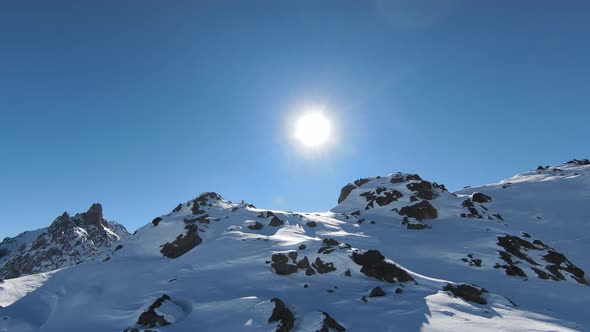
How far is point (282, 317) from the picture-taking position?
24.8 m

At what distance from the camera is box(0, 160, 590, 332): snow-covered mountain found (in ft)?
82.9

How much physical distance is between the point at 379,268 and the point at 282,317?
1304cm

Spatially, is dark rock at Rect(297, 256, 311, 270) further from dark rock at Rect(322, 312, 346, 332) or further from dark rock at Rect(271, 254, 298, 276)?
dark rock at Rect(322, 312, 346, 332)

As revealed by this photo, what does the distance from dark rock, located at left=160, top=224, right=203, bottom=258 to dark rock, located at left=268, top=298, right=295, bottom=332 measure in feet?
85.2

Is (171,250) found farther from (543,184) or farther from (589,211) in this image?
(543,184)

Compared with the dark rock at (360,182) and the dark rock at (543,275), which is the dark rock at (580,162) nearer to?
the dark rock at (360,182)

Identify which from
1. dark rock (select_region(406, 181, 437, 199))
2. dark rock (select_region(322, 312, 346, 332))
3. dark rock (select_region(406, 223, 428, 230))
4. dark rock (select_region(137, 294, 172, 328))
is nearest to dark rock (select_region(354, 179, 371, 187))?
dark rock (select_region(406, 181, 437, 199))

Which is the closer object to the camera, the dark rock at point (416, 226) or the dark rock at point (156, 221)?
the dark rock at point (416, 226)

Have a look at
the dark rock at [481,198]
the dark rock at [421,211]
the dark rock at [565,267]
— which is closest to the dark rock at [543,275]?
the dark rock at [565,267]

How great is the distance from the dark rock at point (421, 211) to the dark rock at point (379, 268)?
1172 inches

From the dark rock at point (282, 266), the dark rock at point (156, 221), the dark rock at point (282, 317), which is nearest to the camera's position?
the dark rock at point (282, 317)

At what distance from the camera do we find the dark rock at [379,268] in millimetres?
32812

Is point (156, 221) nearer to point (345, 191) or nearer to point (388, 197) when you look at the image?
point (388, 197)

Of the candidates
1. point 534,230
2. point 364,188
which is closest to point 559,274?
point 534,230
